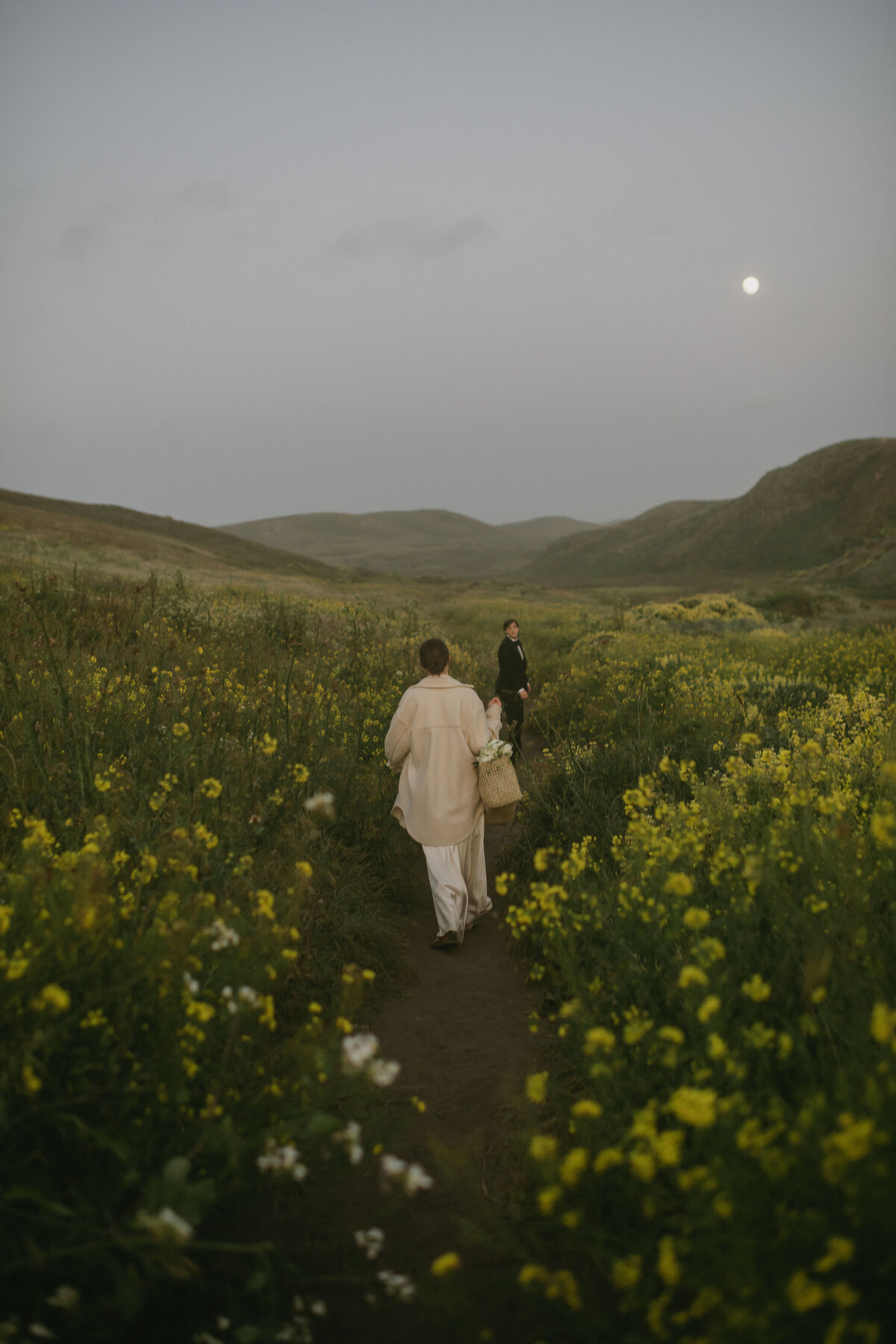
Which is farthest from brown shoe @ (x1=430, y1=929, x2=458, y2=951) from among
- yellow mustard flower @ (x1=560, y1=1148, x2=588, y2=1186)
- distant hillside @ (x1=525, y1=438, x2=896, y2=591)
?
distant hillside @ (x1=525, y1=438, x2=896, y2=591)

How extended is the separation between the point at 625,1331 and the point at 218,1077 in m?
1.53

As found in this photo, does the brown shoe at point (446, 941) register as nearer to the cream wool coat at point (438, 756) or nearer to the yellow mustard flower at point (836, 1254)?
the cream wool coat at point (438, 756)

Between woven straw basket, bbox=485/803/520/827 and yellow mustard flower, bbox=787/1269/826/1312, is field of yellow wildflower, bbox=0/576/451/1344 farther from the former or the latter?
woven straw basket, bbox=485/803/520/827

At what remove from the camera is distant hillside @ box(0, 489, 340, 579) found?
1422 inches

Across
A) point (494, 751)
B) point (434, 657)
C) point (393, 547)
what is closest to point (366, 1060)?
point (494, 751)

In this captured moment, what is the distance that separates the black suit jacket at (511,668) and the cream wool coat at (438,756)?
185 inches

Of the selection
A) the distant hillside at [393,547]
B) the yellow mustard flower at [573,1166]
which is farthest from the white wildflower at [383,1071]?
the distant hillside at [393,547]

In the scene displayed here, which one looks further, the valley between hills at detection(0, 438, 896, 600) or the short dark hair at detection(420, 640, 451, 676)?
the valley between hills at detection(0, 438, 896, 600)

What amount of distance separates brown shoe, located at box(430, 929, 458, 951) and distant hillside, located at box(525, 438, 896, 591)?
229 feet

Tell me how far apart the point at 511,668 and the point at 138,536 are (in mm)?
42496

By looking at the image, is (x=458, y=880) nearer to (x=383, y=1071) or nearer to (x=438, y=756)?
(x=438, y=756)

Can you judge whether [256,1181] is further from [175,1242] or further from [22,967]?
[22,967]

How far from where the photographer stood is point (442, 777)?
533cm

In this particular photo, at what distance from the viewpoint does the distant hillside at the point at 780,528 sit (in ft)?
291
